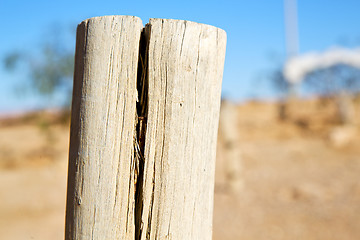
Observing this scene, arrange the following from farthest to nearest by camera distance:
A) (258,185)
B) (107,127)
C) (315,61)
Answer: (315,61) < (258,185) < (107,127)

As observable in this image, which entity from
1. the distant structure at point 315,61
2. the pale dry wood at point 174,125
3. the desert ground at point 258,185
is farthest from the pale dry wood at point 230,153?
the distant structure at point 315,61

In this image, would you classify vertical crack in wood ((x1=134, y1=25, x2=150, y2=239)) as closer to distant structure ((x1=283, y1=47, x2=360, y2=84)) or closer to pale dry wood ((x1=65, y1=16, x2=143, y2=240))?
pale dry wood ((x1=65, y1=16, x2=143, y2=240))

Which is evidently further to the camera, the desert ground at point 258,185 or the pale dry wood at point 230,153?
the pale dry wood at point 230,153

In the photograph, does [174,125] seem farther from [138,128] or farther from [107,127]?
[107,127]

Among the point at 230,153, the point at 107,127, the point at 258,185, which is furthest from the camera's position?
the point at 258,185

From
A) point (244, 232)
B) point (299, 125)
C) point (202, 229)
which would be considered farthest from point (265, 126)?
point (202, 229)

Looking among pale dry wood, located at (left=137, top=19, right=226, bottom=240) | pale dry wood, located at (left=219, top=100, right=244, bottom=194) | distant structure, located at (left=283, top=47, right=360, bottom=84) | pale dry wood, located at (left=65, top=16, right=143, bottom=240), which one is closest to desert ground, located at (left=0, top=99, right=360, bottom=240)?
pale dry wood, located at (left=219, top=100, right=244, bottom=194)

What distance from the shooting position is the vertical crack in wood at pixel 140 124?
1.35m

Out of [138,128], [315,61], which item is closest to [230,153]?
[138,128]

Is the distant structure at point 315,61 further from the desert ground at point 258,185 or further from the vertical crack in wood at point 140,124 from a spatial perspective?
the vertical crack in wood at point 140,124

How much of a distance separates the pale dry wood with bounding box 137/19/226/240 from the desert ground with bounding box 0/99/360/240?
161cm

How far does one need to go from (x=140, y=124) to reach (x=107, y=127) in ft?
0.43

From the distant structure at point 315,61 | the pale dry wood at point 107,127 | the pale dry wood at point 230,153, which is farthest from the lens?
the distant structure at point 315,61

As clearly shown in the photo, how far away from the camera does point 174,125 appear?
1.32m
